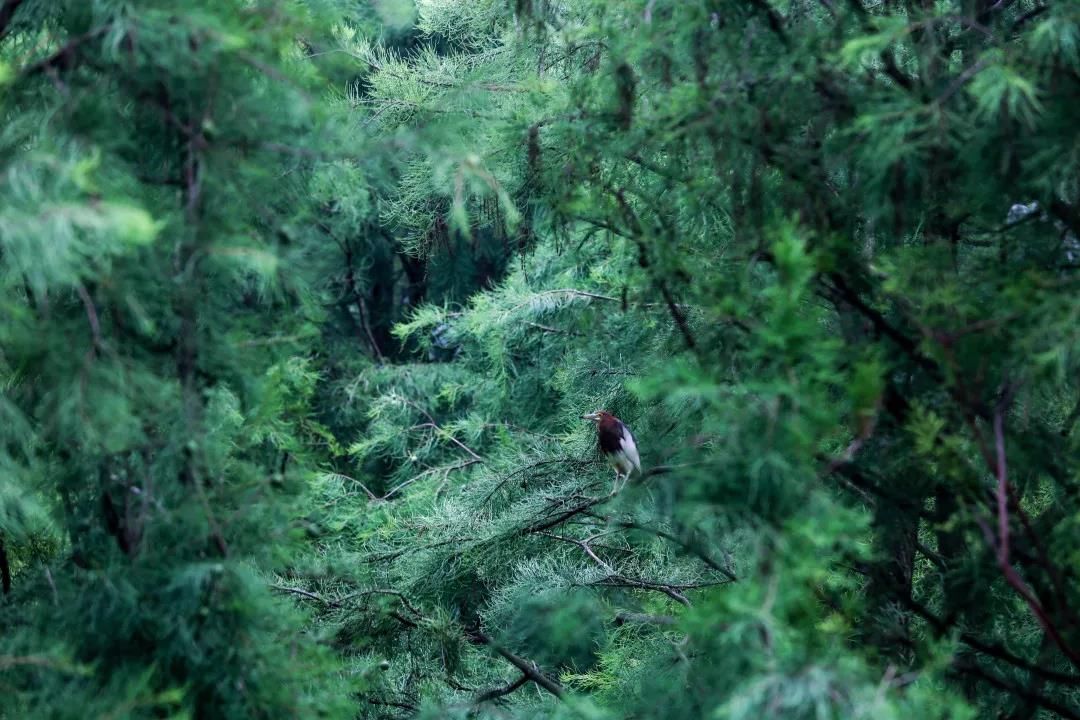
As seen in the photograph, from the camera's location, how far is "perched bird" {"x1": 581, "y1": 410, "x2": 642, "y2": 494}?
4.48 metres

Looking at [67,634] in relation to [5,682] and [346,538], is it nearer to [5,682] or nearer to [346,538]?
[5,682]

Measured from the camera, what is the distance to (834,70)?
270 centimetres

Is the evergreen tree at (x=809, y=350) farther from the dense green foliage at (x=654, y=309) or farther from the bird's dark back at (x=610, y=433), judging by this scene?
the bird's dark back at (x=610, y=433)

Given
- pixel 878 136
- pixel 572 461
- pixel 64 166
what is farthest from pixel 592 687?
pixel 64 166

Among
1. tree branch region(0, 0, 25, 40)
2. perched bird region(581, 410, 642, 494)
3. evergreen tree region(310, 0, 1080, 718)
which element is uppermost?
tree branch region(0, 0, 25, 40)

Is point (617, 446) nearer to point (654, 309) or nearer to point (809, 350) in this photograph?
point (654, 309)

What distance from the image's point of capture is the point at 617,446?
4.57 m

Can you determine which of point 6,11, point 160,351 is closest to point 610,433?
point 160,351

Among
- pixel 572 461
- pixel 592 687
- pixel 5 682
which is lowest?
pixel 592 687

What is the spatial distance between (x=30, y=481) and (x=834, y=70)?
2.31 metres

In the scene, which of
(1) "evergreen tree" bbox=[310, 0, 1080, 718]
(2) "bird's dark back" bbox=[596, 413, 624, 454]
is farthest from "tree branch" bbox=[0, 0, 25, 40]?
(2) "bird's dark back" bbox=[596, 413, 624, 454]

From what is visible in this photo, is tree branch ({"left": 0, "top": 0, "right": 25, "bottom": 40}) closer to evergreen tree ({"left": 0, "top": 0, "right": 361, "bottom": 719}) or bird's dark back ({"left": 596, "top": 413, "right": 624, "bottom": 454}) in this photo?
evergreen tree ({"left": 0, "top": 0, "right": 361, "bottom": 719})

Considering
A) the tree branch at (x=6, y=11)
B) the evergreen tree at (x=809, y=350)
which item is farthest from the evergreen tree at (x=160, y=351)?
the evergreen tree at (x=809, y=350)

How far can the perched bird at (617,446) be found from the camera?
4480 mm
